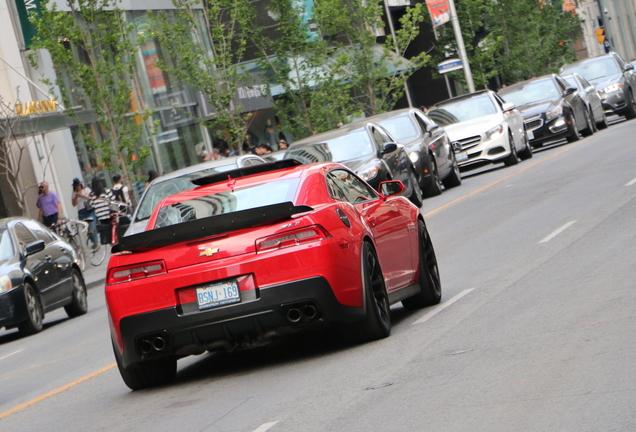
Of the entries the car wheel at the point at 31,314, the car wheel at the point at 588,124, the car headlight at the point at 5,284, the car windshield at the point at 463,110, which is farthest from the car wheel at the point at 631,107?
the car headlight at the point at 5,284

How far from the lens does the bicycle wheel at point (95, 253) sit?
2719 centimetres

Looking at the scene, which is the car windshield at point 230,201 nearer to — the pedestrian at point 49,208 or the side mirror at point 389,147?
the side mirror at point 389,147

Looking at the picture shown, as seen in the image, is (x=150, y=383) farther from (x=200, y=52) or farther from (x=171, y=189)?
A: (x=200, y=52)

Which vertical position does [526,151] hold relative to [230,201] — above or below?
below

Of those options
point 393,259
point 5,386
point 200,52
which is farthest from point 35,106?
point 393,259

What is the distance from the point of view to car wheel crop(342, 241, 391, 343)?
8766mm

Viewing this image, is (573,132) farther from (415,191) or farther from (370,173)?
(370,173)

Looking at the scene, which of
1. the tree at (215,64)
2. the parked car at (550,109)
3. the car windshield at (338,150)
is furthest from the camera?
the tree at (215,64)

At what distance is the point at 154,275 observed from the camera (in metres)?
8.38

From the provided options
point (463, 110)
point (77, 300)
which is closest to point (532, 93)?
point (463, 110)

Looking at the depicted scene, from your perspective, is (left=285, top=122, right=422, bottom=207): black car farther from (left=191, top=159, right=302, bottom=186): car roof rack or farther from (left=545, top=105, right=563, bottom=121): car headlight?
(left=191, top=159, right=302, bottom=186): car roof rack

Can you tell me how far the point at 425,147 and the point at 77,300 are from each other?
8.74 meters

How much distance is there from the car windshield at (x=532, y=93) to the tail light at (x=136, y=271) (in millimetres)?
23860

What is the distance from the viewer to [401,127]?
24.9 metres
